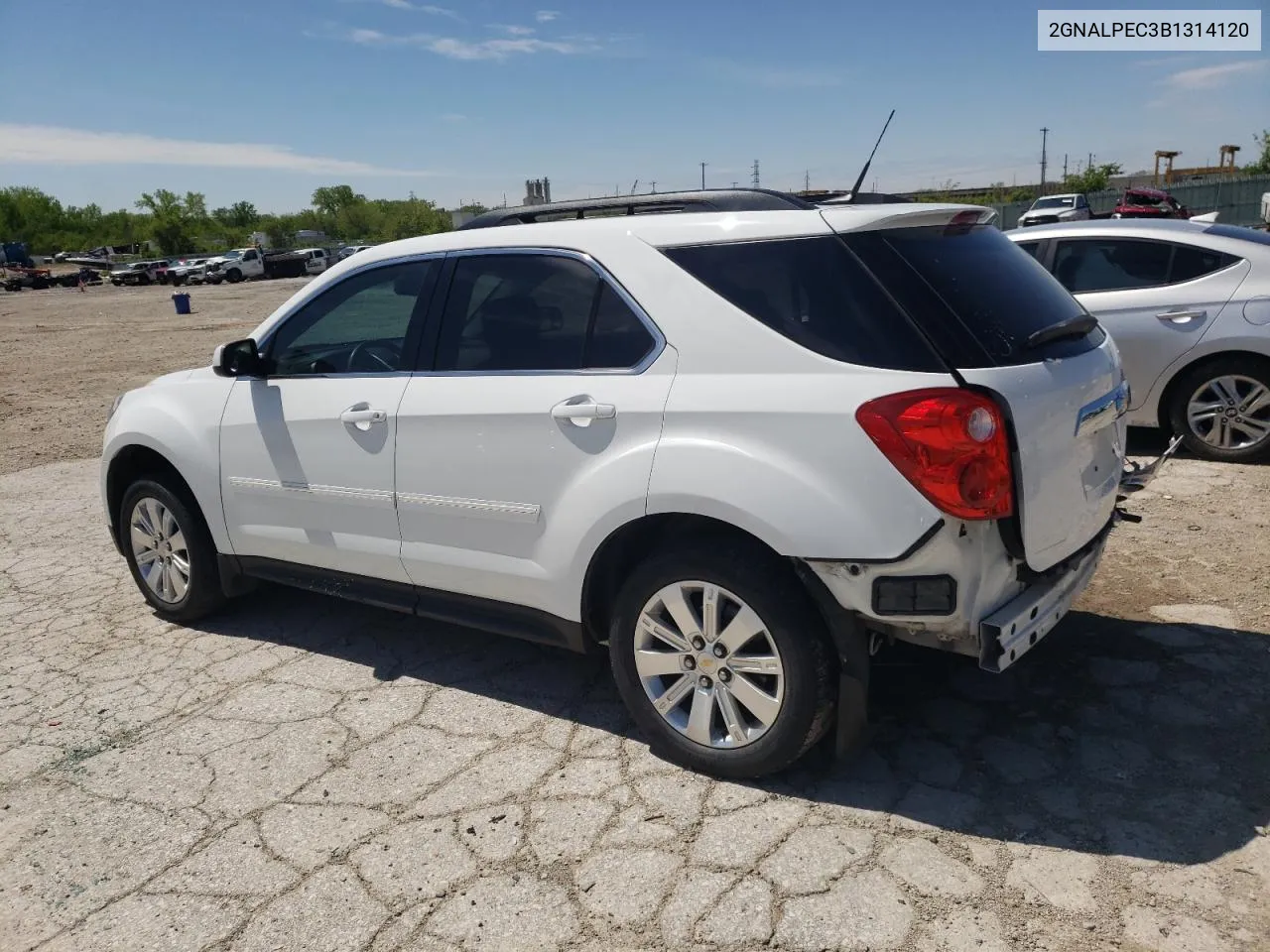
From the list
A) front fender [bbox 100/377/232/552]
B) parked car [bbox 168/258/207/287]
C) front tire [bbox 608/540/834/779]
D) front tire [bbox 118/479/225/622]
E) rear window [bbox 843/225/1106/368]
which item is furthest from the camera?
parked car [bbox 168/258/207/287]

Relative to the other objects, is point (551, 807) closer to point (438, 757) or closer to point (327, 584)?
point (438, 757)

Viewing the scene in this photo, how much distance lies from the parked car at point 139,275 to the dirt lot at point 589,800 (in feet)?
196

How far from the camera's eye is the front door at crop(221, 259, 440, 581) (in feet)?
12.6

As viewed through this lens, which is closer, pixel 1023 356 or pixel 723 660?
pixel 1023 356

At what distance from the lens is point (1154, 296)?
663cm

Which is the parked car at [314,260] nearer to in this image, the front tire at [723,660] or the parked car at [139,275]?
the parked car at [139,275]

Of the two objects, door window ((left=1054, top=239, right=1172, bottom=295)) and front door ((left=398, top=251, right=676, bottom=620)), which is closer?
front door ((left=398, top=251, right=676, bottom=620))

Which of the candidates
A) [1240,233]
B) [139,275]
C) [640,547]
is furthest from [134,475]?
[139,275]

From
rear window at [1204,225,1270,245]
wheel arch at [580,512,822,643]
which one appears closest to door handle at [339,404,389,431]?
wheel arch at [580,512,822,643]

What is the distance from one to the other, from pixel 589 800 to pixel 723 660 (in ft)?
2.09

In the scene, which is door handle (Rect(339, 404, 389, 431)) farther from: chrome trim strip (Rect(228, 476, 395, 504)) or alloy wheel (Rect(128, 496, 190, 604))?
alloy wheel (Rect(128, 496, 190, 604))

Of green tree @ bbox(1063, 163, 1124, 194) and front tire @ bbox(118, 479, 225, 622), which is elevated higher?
green tree @ bbox(1063, 163, 1124, 194)

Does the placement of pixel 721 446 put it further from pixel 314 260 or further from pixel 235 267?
pixel 314 260

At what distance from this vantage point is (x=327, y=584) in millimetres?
4199
